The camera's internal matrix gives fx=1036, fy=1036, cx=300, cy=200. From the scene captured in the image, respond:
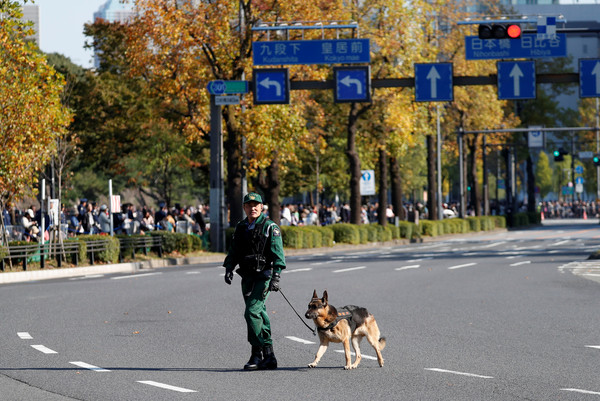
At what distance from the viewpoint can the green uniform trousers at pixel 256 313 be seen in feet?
32.7

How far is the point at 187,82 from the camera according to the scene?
3838cm

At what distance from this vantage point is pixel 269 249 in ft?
32.9

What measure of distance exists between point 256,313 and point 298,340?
2.65 meters

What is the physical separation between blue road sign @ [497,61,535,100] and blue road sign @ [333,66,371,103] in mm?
4723

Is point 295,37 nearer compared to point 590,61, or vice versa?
point 590,61

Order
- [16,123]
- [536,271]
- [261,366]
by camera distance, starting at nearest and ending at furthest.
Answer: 1. [261,366]
2. [536,271]
3. [16,123]

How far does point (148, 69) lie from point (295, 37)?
586 cm

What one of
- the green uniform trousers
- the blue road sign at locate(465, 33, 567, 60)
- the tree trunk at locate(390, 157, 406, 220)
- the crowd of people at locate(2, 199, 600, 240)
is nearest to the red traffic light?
the blue road sign at locate(465, 33, 567, 60)

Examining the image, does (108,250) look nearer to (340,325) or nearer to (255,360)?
(255,360)

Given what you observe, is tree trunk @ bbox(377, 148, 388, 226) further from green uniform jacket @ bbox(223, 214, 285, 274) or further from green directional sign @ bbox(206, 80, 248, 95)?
green uniform jacket @ bbox(223, 214, 285, 274)

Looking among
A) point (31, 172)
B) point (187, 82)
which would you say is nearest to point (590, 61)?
point (187, 82)

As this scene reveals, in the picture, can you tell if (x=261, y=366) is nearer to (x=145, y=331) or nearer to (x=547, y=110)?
(x=145, y=331)

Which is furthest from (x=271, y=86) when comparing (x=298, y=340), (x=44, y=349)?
(x=44, y=349)

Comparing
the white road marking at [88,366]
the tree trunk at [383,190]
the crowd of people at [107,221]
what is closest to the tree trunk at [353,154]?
the crowd of people at [107,221]
